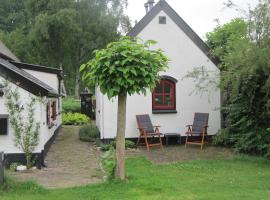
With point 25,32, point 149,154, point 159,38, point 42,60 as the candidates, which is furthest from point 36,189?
point 25,32

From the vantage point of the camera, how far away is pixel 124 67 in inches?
324

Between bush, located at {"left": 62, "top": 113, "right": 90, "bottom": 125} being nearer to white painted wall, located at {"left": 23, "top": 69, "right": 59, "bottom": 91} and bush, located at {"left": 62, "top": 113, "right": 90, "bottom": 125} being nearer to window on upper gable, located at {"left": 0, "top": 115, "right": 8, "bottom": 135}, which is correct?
white painted wall, located at {"left": 23, "top": 69, "right": 59, "bottom": 91}

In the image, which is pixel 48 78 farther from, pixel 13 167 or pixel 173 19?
pixel 13 167

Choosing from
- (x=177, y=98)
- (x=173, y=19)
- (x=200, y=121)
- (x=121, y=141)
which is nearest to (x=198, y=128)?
(x=200, y=121)

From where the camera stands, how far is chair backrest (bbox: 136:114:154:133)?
14.8 meters

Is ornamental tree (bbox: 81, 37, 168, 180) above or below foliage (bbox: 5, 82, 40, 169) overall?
above

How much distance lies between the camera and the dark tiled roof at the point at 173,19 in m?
15.0

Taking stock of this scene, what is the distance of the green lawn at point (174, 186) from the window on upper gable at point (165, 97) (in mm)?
4824

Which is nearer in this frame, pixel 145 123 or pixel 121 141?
pixel 121 141

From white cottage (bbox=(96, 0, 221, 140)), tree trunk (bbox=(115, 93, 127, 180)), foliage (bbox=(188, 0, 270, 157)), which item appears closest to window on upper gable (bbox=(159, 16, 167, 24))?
white cottage (bbox=(96, 0, 221, 140))

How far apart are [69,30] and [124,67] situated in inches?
1000

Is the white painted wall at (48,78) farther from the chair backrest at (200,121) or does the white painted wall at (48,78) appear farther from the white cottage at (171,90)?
the chair backrest at (200,121)

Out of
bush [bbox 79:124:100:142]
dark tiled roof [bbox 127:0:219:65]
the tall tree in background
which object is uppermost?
the tall tree in background

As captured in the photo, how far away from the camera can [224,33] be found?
20.6m
